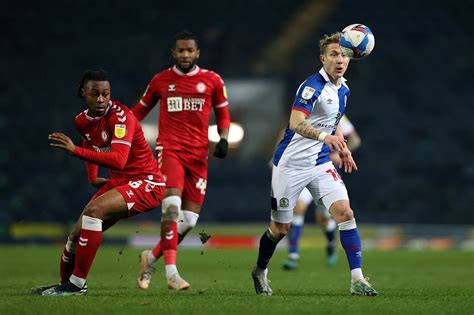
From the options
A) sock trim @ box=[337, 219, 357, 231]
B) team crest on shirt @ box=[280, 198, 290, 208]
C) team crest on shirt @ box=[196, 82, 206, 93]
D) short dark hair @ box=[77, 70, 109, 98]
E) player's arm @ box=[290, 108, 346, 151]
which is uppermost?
short dark hair @ box=[77, 70, 109, 98]

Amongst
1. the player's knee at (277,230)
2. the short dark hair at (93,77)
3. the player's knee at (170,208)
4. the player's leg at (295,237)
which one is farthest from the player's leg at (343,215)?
the player's leg at (295,237)

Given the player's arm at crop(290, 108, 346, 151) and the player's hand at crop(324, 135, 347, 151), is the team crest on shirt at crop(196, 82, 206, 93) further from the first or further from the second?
the player's hand at crop(324, 135, 347, 151)

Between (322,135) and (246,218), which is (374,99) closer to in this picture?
(246,218)

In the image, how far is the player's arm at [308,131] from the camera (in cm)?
695

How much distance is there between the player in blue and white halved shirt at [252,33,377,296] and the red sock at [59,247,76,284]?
1.54 meters

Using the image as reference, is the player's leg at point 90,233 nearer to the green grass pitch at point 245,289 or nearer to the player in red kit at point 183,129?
the green grass pitch at point 245,289

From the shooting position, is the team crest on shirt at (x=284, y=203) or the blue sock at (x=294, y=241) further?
the blue sock at (x=294, y=241)

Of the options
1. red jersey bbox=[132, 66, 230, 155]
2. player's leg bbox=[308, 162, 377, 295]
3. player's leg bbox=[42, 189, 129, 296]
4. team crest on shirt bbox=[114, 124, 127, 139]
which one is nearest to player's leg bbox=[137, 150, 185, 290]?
red jersey bbox=[132, 66, 230, 155]

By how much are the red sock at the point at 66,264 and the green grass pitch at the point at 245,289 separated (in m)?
0.30

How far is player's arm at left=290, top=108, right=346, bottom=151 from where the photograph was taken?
22.8 ft

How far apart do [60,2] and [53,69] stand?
2428 mm

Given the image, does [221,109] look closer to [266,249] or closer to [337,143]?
[266,249]

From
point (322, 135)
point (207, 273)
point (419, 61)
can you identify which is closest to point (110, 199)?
→ point (322, 135)

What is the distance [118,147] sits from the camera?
7027mm
